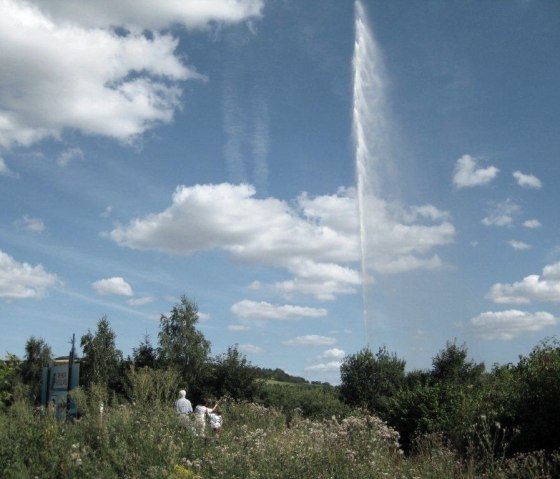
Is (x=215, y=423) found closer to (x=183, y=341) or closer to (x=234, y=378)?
(x=234, y=378)

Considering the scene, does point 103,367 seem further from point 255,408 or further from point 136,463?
point 136,463

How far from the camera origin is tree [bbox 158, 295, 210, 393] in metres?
48.2

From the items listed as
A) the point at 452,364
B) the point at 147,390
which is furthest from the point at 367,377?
the point at 147,390

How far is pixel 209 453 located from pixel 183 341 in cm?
3989

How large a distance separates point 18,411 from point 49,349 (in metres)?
47.7

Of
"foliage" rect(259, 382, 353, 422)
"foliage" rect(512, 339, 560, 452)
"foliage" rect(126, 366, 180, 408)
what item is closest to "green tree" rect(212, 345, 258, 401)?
"foliage" rect(259, 382, 353, 422)

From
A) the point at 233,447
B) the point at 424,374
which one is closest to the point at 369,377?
the point at 424,374

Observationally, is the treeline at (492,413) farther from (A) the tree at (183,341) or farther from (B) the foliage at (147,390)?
(A) the tree at (183,341)

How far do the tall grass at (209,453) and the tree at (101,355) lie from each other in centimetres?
3612

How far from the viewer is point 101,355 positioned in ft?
160

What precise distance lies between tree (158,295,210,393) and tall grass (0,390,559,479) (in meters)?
35.0

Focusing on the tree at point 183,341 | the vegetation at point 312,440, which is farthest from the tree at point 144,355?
the vegetation at point 312,440

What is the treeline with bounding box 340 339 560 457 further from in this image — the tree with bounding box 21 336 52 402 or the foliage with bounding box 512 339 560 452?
the tree with bounding box 21 336 52 402

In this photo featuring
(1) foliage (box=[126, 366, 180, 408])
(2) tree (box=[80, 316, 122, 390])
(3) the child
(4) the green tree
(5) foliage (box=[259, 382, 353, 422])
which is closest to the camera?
(3) the child
